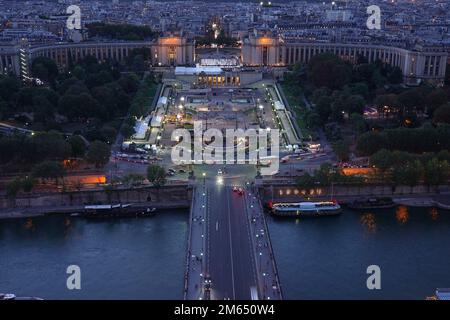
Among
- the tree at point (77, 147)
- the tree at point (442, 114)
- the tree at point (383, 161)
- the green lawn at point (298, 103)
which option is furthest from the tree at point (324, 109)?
the tree at point (77, 147)

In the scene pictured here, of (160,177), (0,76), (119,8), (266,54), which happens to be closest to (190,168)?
(160,177)

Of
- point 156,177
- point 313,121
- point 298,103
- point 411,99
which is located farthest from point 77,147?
point 411,99

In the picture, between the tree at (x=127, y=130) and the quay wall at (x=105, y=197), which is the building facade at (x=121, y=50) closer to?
the tree at (x=127, y=130)

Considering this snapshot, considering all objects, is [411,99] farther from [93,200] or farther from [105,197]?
[93,200]

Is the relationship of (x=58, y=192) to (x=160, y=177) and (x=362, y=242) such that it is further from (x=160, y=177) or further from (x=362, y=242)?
(x=362, y=242)

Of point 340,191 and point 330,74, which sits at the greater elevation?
point 330,74
